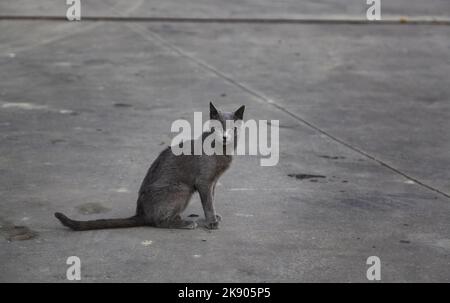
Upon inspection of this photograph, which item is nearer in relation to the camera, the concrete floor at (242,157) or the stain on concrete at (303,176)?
the concrete floor at (242,157)

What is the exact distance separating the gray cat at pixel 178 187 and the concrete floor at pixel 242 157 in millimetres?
111

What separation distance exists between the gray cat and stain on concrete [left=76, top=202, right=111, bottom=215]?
403mm

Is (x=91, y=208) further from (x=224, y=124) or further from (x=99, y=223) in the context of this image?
(x=224, y=124)

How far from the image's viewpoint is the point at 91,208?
613 centimetres

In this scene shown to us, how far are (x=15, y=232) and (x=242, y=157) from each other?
2.51m

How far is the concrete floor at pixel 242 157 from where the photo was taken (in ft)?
17.4

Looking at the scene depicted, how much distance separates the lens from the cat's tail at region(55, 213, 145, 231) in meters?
5.58

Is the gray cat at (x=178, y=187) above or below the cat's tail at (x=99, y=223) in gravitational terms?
above

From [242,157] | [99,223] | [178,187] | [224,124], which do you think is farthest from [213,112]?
[242,157]

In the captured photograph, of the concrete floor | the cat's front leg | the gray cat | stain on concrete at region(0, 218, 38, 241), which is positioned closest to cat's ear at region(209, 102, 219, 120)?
the gray cat

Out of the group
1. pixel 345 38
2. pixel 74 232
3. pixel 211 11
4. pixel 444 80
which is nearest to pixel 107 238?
pixel 74 232

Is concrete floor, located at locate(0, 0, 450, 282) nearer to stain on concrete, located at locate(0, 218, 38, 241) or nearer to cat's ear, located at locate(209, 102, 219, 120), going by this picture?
stain on concrete, located at locate(0, 218, 38, 241)

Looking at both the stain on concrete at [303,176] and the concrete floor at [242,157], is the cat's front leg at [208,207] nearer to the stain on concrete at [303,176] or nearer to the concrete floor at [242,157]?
the concrete floor at [242,157]

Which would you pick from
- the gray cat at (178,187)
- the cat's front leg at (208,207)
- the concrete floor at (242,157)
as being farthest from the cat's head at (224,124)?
the concrete floor at (242,157)
